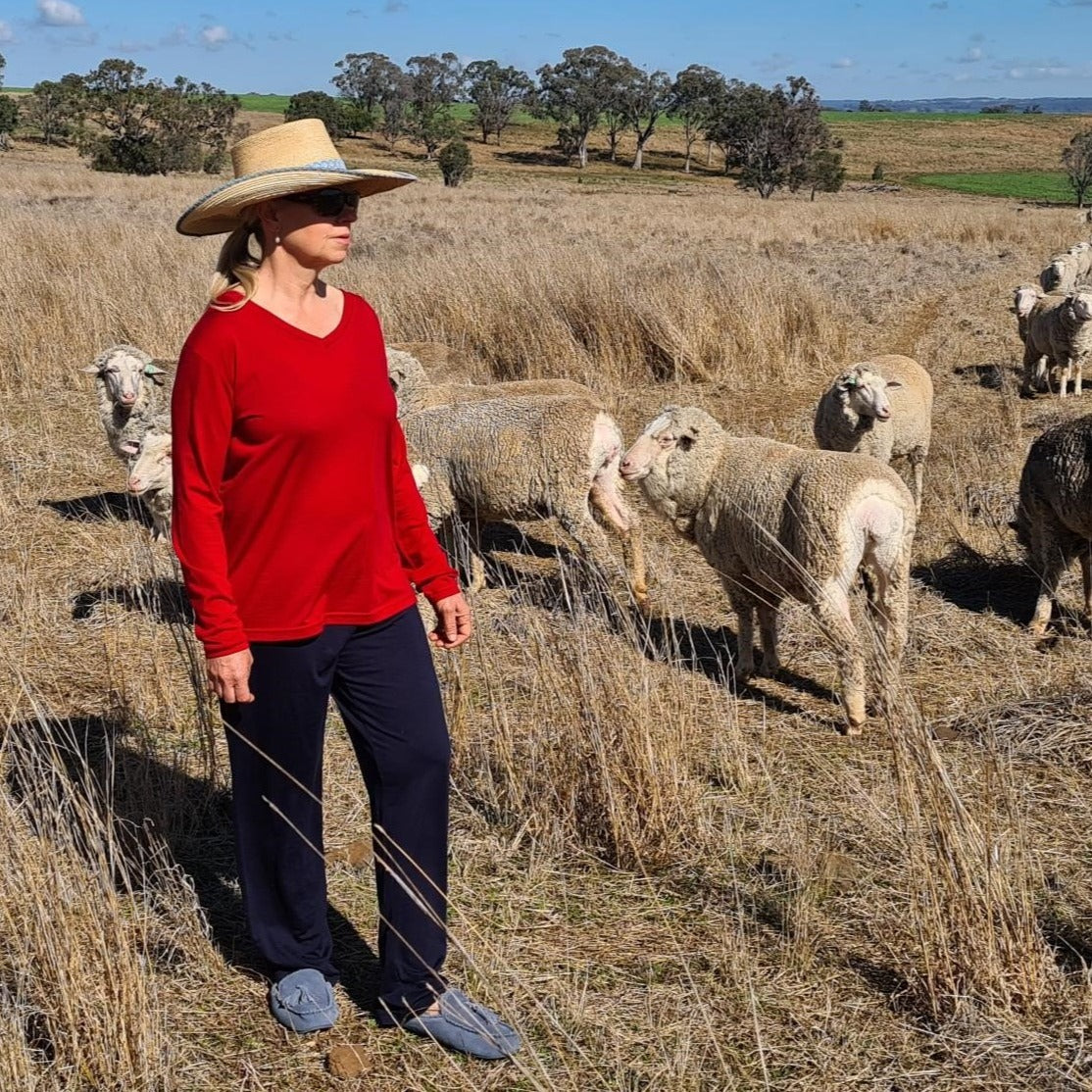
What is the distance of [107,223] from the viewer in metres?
18.2

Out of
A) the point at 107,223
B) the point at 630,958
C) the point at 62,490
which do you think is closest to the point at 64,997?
the point at 630,958

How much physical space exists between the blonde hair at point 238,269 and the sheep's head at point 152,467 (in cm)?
385

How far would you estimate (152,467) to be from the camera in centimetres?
652

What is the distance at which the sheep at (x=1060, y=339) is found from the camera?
37.3ft

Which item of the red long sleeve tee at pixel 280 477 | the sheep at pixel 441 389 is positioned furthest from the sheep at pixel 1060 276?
the red long sleeve tee at pixel 280 477

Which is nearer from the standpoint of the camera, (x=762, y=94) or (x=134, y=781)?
(x=134, y=781)

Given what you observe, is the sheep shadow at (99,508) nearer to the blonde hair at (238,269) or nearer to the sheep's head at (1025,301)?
the blonde hair at (238,269)

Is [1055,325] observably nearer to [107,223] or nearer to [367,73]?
[107,223]

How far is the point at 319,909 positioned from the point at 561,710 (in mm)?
1161

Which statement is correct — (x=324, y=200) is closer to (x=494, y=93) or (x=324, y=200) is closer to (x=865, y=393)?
(x=865, y=393)

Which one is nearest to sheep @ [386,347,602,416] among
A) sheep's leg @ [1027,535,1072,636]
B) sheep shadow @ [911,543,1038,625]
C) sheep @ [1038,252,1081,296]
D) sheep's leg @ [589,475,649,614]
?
sheep's leg @ [589,475,649,614]

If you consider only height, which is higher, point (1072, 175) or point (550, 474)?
point (1072, 175)

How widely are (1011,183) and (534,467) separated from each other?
235ft

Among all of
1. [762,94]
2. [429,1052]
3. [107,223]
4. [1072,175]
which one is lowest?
[429,1052]
